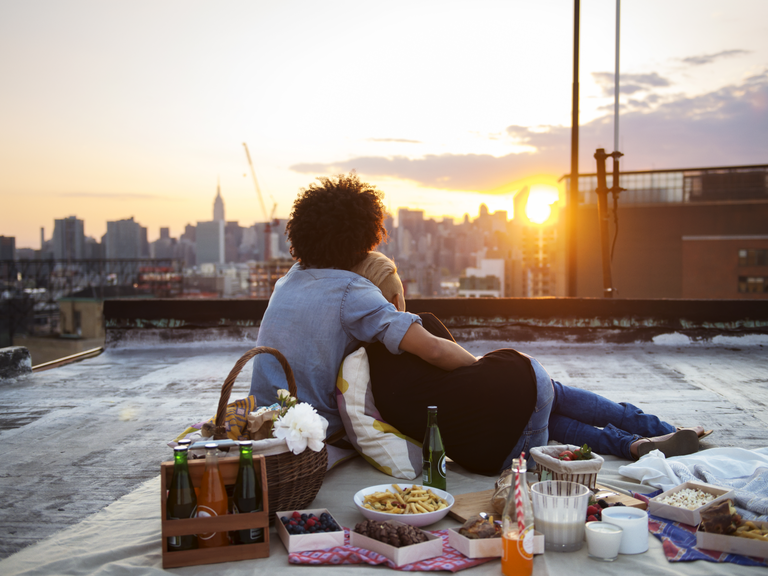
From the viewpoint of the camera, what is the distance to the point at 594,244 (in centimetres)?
3569

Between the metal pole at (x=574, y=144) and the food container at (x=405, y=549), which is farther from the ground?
the metal pole at (x=574, y=144)

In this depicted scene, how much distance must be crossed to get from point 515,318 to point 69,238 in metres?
126

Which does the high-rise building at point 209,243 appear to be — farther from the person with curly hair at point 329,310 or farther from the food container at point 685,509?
the food container at point 685,509

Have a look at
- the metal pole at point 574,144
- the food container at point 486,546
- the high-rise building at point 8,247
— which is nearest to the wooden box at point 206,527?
the food container at point 486,546

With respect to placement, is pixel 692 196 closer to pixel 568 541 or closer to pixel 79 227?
pixel 568 541

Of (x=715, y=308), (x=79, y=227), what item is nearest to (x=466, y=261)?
(x=79, y=227)

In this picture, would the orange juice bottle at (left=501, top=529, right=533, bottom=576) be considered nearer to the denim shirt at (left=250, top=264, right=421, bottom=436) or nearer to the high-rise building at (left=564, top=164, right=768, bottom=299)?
the denim shirt at (left=250, top=264, right=421, bottom=436)

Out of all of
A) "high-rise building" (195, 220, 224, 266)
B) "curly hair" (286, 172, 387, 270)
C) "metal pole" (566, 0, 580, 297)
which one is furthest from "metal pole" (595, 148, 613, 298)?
"high-rise building" (195, 220, 224, 266)

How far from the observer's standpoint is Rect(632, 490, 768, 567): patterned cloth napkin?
81.1 inches

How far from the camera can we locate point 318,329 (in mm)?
2967

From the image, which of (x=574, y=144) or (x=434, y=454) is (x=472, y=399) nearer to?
(x=434, y=454)

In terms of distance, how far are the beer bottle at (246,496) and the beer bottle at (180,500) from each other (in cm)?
15

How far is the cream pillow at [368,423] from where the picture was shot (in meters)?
3.00

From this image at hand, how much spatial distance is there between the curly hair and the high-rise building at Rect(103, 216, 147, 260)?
407 feet
